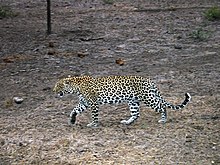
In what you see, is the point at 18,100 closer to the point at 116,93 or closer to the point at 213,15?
the point at 116,93

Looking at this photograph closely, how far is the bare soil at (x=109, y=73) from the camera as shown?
27.2ft

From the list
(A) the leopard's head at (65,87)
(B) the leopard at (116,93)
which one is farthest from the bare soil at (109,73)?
(A) the leopard's head at (65,87)

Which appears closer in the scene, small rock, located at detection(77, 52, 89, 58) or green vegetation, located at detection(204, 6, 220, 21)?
small rock, located at detection(77, 52, 89, 58)

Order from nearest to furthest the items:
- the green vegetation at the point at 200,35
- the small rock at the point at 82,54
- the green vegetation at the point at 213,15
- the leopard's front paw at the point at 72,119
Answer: the leopard's front paw at the point at 72,119 → the small rock at the point at 82,54 → the green vegetation at the point at 200,35 → the green vegetation at the point at 213,15

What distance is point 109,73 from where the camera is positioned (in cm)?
1307

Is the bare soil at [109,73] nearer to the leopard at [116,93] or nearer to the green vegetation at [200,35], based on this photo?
the green vegetation at [200,35]

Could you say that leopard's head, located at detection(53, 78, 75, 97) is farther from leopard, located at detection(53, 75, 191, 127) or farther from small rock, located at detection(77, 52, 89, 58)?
small rock, located at detection(77, 52, 89, 58)

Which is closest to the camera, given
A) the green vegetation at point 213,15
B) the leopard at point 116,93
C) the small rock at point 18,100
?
the leopard at point 116,93

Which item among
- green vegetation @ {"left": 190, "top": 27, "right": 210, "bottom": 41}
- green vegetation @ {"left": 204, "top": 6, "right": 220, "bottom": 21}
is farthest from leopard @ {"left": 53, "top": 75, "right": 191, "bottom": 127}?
green vegetation @ {"left": 204, "top": 6, "right": 220, "bottom": 21}


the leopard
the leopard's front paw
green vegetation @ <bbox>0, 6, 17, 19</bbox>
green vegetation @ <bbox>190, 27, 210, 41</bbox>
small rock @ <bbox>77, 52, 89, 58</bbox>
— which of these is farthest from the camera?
green vegetation @ <bbox>0, 6, 17, 19</bbox>

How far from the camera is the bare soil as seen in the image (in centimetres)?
829

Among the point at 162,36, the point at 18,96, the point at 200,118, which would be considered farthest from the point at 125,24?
the point at 200,118

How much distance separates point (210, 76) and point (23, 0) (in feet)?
47.0

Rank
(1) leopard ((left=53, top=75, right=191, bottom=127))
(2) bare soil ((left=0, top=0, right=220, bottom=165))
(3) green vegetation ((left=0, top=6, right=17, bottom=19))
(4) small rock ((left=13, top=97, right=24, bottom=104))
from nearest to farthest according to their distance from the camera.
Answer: (2) bare soil ((left=0, top=0, right=220, bottom=165)), (1) leopard ((left=53, top=75, right=191, bottom=127)), (4) small rock ((left=13, top=97, right=24, bottom=104)), (3) green vegetation ((left=0, top=6, right=17, bottom=19))
